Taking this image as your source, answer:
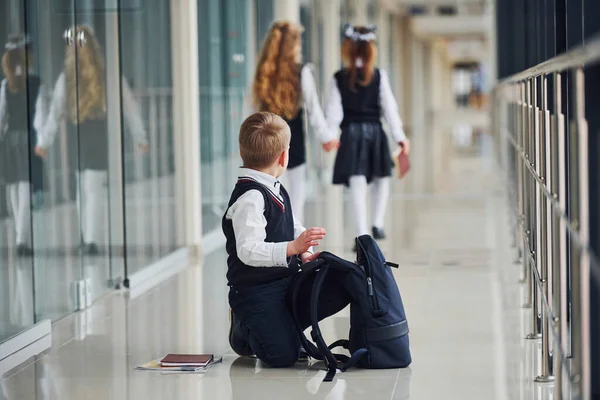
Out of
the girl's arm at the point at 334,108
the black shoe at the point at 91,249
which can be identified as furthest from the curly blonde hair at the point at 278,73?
the black shoe at the point at 91,249

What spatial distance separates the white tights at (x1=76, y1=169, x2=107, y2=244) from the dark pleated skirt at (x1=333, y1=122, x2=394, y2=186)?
5.79 ft

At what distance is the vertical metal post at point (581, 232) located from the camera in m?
2.25

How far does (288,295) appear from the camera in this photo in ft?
12.8

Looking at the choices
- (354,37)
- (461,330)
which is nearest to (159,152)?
(354,37)

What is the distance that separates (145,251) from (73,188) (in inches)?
41.9

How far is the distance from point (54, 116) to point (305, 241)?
1791mm

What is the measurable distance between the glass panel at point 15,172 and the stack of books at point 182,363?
59 centimetres

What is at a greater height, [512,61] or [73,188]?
[512,61]

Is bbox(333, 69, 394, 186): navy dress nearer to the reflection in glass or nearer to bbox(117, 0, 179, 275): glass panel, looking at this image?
bbox(117, 0, 179, 275): glass panel

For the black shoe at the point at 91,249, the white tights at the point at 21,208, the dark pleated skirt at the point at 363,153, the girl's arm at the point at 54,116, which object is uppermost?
the girl's arm at the point at 54,116

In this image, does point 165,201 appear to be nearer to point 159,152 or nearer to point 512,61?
point 159,152

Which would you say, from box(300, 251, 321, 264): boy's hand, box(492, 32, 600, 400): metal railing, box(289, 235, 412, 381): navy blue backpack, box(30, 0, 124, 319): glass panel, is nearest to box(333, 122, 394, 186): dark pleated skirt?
box(30, 0, 124, 319): glass panel

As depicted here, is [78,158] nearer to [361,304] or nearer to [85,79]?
[85,79]

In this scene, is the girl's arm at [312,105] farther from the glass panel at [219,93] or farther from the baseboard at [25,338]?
the baseboard at [25,338]
